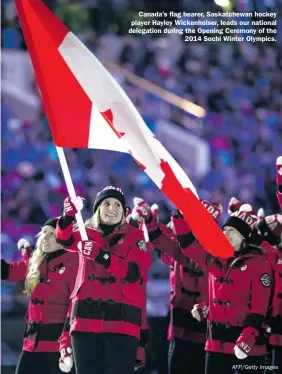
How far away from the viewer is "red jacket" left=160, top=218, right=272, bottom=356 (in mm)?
6117

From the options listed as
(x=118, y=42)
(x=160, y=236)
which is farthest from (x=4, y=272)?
(x=118, y=42)

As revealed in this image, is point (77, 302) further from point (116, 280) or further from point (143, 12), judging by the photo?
point (143, 12)

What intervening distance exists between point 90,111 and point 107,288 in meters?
0.99

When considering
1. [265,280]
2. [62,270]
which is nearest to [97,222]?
[62,270]

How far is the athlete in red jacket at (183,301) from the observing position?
21.7ft

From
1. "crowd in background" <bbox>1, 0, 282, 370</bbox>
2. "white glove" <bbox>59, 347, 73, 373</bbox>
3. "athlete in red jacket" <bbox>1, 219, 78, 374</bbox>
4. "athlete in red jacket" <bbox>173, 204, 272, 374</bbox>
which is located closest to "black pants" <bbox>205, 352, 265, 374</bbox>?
"athlete in red jacket" <bbox>173, 204, 272, 374</bbox>

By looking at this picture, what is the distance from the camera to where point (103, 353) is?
566 centimetres

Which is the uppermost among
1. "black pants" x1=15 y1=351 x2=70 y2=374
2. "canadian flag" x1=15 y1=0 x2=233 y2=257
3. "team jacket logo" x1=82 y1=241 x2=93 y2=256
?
"canadian flag" x1=15 y1=0 x2=233 y2=257

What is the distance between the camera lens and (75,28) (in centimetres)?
752

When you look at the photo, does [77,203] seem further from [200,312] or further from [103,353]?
[200,312]

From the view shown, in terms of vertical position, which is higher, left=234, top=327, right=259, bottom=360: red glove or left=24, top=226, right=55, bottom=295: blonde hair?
left=24, top=226, right=55, bottom=295: blonde hair

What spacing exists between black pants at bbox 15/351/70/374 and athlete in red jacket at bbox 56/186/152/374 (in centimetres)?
63

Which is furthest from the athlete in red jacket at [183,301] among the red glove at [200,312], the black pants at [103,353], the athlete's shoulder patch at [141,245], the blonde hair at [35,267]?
the black pants at [103,353]

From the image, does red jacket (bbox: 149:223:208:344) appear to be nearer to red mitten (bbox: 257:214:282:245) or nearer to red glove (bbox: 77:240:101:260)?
red mitten (bbox: 257:214:282:245)
